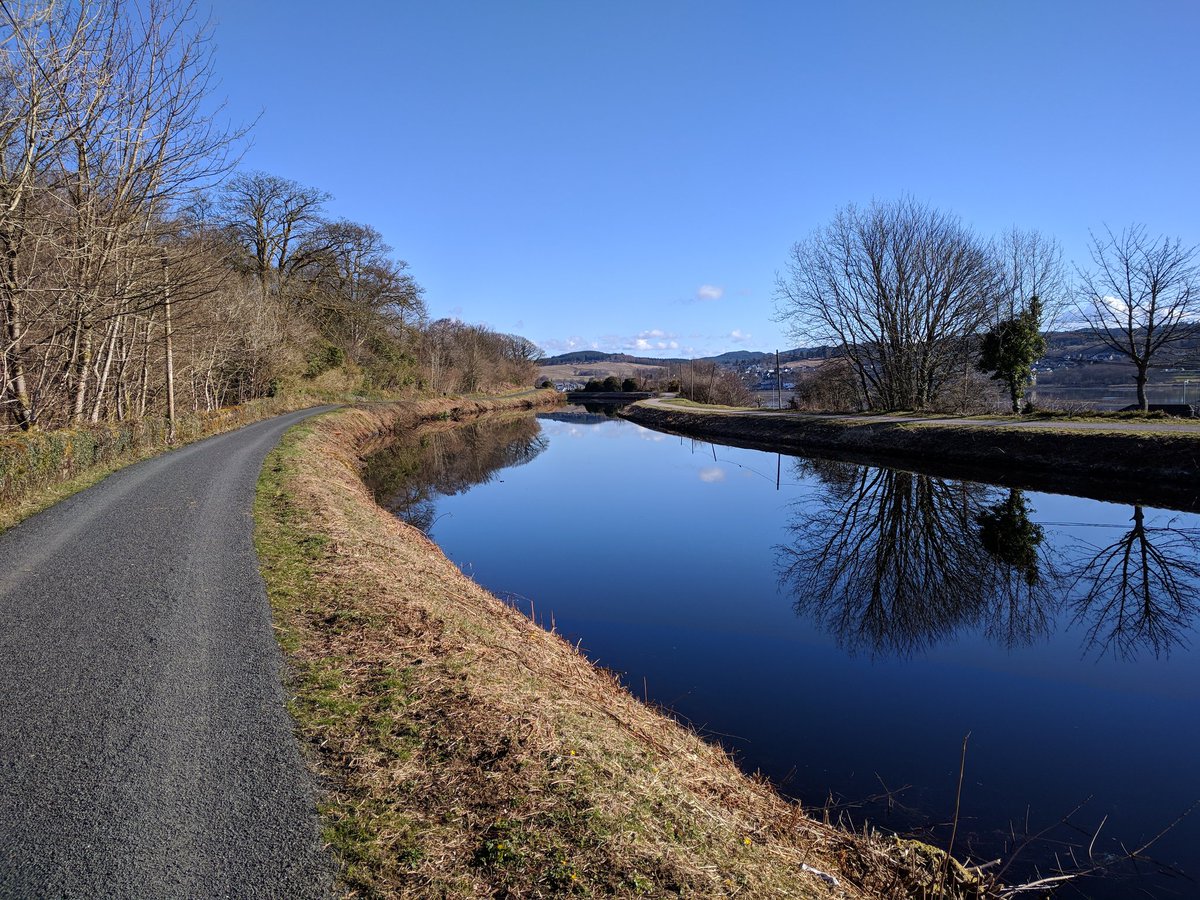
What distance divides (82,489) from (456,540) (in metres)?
6.38

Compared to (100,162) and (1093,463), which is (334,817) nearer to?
(100,162)

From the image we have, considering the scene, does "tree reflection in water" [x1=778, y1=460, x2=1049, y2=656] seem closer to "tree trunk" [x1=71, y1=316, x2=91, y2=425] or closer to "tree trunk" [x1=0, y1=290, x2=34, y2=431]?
"tree trunk" [x1=0, y1=290, x2=34, y2=431]

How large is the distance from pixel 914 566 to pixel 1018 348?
19044 mm

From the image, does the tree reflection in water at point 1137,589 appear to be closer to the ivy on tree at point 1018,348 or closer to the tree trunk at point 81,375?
the ivy on tree at point 1018,348

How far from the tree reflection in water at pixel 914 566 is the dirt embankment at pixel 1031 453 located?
2.41 meters

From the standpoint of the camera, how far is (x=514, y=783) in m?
3.36

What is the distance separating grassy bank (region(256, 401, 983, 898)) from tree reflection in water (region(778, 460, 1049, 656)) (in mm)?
4173

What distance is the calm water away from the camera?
4633mm

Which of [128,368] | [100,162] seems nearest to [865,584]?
[100,162]

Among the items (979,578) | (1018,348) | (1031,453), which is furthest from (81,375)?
(1018,348)

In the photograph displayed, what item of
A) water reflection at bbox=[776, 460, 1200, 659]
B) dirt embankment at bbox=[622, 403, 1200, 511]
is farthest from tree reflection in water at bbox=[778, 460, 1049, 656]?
dirt embankment at bbox=[622, 403, 1200, 511]

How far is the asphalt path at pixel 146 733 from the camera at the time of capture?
267 centimetres

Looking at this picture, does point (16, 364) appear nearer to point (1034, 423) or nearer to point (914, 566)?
point (914, 566)

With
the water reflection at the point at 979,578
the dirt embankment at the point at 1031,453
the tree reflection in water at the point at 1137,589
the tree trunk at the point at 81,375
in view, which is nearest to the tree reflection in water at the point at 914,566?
the water reflection at the point at 979,578
